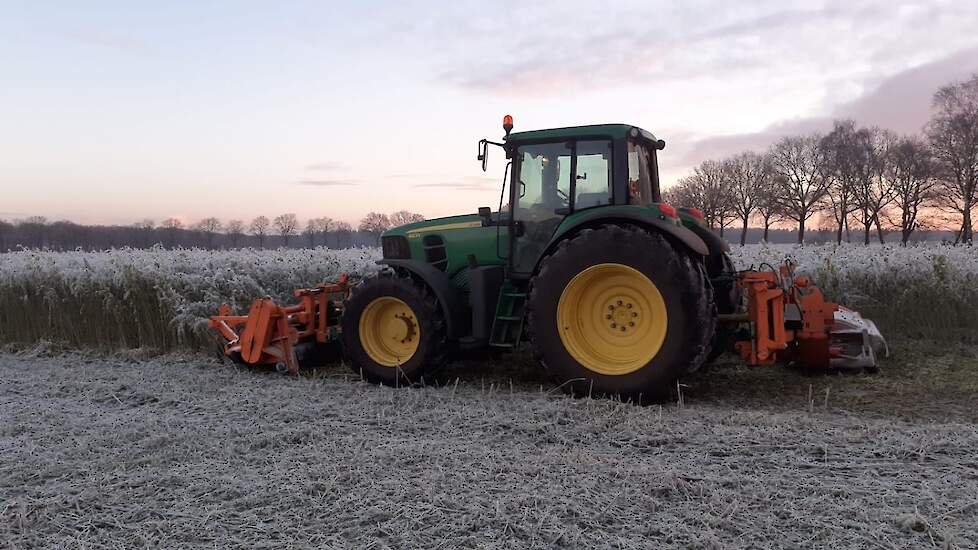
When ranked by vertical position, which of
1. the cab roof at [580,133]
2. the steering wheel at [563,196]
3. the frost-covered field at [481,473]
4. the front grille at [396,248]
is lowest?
the frost-covered field at [481,473]

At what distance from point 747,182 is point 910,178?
9.98 m

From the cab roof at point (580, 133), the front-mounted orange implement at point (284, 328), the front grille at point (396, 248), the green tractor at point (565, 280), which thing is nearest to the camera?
the green tractor at point (565, 280)

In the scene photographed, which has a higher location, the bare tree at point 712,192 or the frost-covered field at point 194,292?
the bare tree at point 712,192

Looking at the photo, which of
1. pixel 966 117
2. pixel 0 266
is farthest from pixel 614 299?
pixel 966 117

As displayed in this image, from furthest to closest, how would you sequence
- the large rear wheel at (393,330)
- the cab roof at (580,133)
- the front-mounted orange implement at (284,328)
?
the front-mounted orange implement at (284,328), the large rear wheel at (393,330), the cab roof at (580,133)

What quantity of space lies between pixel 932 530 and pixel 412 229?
4938mm

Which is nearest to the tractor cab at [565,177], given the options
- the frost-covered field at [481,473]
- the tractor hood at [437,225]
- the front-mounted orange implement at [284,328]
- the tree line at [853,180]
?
the tractor hood at [437,225]

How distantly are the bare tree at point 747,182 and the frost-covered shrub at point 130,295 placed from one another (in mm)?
41512

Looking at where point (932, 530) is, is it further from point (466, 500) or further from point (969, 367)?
point (969, 367)

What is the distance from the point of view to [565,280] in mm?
5328

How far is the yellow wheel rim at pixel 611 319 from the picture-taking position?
17.1ft

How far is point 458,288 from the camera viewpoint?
20.8 ft

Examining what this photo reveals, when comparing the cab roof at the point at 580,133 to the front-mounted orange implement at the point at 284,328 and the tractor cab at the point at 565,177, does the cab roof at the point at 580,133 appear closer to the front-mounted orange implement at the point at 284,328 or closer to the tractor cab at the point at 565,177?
the tractor cab at the point at 565,177

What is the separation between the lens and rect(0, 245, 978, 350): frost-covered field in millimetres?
8617
